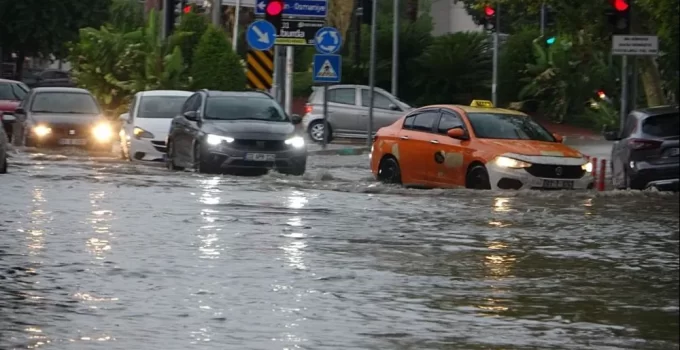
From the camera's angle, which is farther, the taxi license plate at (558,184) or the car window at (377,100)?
the car window at (377,100)

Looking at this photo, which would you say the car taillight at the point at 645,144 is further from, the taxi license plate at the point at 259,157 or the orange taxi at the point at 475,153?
the taxi license plate at the point at 259,157

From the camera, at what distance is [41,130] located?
112 ft

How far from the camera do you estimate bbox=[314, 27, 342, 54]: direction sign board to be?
34.6m

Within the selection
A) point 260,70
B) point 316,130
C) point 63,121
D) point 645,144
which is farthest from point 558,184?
point 316,130

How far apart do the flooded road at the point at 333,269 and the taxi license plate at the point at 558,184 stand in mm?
209

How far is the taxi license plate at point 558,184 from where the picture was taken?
73.1 feet

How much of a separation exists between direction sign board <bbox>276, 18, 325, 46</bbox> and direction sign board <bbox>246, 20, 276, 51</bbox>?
893mm

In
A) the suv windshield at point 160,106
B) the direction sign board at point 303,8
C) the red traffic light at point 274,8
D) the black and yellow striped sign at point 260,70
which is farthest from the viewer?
the direction sign board at point 303,8

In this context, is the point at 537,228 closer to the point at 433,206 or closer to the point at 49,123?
the point at 433,206

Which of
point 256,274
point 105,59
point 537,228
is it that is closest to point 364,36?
point 105,59

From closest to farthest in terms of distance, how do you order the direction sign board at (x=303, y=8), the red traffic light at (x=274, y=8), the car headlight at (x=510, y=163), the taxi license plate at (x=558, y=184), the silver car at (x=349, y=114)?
1. the car headlight at (x=510, y=163)
2. the taxi license plate at (x=558, y=184)
3. the red traffic light at (x=274, y=8)
4. the direction sign board at (x=303, y=8)
5. the silver car at (x=349, y=114)

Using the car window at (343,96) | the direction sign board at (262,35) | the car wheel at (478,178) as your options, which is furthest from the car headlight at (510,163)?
the car window at (343,96)

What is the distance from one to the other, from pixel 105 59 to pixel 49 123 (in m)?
10.3

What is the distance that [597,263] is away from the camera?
14.8m
